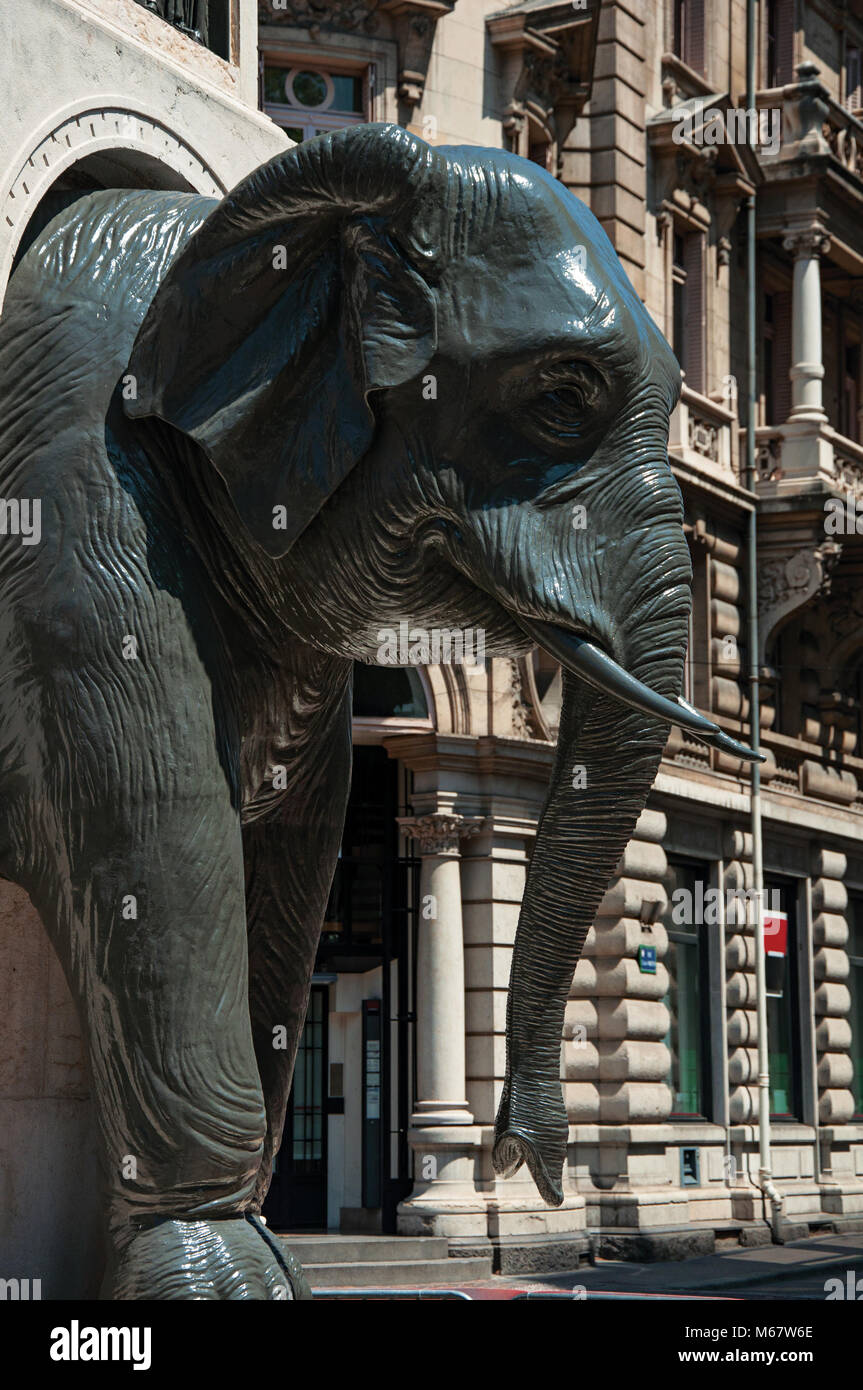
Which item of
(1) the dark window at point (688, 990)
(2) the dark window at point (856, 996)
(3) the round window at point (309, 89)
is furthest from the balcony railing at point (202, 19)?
(2) the dark window at point (856, 996)

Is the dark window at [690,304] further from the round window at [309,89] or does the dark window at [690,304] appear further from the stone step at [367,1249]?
the stone step at [367,1249]

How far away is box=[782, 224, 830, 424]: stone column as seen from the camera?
2248 centimetres

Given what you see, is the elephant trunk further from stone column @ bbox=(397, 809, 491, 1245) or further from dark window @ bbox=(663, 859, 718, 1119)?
dark window @ bbox=(663, 859, 718, 1119)

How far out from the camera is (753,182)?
→ 2256 cm

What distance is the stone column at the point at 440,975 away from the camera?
16.5 m

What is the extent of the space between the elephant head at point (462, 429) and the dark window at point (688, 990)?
56.4 ft

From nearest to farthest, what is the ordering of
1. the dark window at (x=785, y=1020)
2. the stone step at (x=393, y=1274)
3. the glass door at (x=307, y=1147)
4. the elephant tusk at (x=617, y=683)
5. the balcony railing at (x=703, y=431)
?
the elephant tusk at (x=617, y=683) < the stone step at (x=393, y=1274) < the glass door at (x=307, y=1147) < the balcony railing at (x=703, y=431) < the dark window at (x=785, y=1020)

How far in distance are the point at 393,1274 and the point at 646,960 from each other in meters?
4.99

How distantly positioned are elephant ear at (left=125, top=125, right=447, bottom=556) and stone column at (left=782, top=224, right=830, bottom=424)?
65.6 ft

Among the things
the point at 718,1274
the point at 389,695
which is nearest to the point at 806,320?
the point at 389,695

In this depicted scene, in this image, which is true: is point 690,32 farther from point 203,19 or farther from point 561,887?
point 561,887

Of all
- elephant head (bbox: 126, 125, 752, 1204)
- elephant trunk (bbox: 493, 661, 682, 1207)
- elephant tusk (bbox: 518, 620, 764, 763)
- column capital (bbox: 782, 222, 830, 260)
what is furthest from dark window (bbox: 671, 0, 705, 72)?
Result: elephant tusk (bbox: 518, 620, 764, 763)

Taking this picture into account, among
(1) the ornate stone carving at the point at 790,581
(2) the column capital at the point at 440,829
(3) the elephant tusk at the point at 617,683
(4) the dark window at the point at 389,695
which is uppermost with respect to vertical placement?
(1) the ornate stone carving at the point at 790,581
